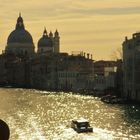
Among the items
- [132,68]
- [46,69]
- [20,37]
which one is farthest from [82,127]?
[20,37]

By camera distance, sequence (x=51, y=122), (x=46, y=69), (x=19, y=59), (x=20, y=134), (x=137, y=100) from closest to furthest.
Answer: (x=20, y=134), (x=51, y=122), (x=137, y=100), (x=46, y=69), (x=19, y=59)

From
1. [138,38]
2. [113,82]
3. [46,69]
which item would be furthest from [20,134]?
[46,69]

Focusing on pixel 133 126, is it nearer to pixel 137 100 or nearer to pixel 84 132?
pixel 84 132

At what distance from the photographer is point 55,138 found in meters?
30.5

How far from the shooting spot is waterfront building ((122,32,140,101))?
2990 inches

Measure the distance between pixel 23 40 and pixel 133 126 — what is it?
163 meters

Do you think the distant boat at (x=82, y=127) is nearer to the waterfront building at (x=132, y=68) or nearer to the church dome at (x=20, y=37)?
the waterfront building at (x=132, y=68)

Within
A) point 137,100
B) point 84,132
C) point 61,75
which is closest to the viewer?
point 84,132

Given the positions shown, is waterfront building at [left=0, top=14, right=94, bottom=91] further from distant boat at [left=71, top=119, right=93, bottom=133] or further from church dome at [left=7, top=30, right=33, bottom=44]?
distant boat at [left=71, top=119, right=93, bottom=133]

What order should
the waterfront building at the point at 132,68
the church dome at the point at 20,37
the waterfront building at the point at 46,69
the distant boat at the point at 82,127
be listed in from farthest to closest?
the church dome at the point at 20,37 → the waterfront building at the point at 46,69 → the waterfront building at the point at 132,68 → the distant boat at the point at 82,127

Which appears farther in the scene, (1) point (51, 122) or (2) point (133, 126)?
(1) point (51, 122)

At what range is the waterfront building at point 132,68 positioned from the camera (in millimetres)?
75938

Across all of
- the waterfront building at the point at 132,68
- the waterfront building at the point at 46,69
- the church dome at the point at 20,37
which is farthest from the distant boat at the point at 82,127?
the church dome at the point at 20,37

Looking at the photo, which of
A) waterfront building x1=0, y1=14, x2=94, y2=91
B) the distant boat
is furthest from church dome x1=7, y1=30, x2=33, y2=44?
the distant boat
